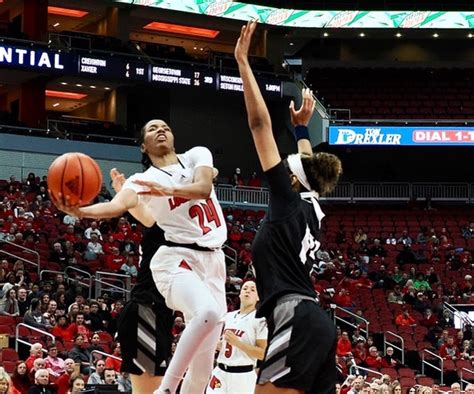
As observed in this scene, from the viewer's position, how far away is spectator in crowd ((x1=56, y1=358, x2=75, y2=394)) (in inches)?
555

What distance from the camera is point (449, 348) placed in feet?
81.2

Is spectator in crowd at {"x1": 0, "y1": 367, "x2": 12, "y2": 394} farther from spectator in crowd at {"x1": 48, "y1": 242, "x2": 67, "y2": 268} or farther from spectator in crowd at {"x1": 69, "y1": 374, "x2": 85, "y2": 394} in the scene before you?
spectator in crowd at {"x1": 48, "y1": 242, "x2": 67, "y2": 268}

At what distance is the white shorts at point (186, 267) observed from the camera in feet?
25.3

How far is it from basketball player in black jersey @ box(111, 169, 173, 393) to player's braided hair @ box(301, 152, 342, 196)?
6.52 ft

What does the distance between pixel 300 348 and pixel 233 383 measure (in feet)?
15.1

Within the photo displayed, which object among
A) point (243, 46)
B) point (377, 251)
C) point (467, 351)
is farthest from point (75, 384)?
point (377, 251)

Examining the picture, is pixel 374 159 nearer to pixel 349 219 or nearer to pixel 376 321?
pixel 349 219

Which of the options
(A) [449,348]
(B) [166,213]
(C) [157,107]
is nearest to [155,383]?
(B) [166,213]

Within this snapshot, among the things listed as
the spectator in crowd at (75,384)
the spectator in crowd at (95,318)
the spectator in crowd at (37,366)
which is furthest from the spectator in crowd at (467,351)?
the spectator in crowd at (75,384)

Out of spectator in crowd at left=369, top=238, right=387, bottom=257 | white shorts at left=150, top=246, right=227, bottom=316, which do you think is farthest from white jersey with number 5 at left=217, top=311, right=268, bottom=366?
spectator in crowd at left=369, top=238, right=387, bottom=257

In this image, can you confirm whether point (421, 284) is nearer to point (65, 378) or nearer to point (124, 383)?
point (124, 383)

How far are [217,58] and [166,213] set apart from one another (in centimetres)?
3038

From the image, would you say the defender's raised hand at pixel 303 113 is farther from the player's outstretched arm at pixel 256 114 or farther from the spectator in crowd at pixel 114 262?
the spectator in crowd at pixel 114 262

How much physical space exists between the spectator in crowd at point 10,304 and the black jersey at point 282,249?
1322cm
